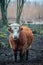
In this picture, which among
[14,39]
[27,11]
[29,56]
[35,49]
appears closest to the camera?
[14,39]

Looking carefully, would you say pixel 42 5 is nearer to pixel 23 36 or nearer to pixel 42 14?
pixel 42 14

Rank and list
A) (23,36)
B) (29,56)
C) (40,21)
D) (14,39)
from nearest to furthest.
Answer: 1. (14,39)
2. (23,36)
3. (29,56)
4. (40,21)

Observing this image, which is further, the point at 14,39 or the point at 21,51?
the point at 21,51

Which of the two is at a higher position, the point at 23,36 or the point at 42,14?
the point at 23,36

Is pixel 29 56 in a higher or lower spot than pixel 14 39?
lower

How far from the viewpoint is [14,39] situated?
6473 millimetres

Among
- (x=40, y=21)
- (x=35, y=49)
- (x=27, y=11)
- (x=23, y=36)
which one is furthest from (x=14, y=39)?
(x=40, y=21)

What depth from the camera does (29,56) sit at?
26.3 ft

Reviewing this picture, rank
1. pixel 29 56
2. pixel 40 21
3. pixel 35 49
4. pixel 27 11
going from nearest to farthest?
pixel 29 56 < pixel 35 49 < pixel 27 11 < pixel 40 21

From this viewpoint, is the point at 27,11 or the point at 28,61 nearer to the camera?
the point at 28,61

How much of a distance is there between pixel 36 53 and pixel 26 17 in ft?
26.1

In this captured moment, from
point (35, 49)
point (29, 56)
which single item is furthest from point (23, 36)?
point (35, 49)

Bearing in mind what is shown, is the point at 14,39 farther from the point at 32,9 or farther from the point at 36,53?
the point at 32,9

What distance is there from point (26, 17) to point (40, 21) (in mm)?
1601
